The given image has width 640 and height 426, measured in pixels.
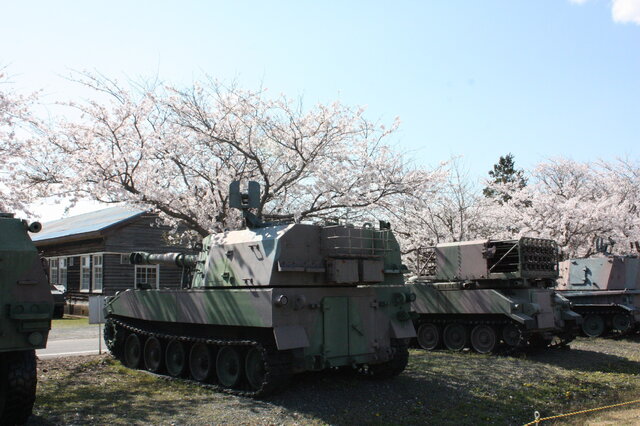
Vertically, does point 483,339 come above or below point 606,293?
below

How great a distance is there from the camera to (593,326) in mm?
18844

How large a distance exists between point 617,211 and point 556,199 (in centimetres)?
296

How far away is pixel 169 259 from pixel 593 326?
13192 mm

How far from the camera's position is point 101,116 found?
45.7 feet

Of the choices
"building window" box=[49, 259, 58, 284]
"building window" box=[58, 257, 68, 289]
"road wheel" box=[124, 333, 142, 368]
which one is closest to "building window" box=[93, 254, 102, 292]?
"building window" box=[58, 257, 68, 289]

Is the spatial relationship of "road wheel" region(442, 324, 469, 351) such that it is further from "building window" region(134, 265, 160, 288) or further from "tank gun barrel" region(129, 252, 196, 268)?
"building window" region(134, 265, 160, 288)

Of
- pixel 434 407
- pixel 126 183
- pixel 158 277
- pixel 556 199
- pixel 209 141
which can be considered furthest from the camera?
pixel 556 199

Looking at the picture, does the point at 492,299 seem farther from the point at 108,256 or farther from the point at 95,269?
the point at 95,269

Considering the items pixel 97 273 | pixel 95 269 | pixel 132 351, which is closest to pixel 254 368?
pixel 132 351

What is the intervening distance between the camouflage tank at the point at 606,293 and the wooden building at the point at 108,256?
14.8 m

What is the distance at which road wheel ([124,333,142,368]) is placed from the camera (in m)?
12.2

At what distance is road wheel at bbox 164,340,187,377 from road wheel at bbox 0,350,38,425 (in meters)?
3.76

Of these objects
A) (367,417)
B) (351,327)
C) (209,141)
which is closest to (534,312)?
(351,327)

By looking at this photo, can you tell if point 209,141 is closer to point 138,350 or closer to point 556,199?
point 138,350
